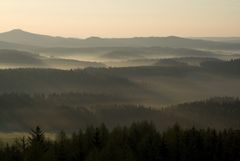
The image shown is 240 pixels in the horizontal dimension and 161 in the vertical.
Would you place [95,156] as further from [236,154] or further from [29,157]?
[236,154]

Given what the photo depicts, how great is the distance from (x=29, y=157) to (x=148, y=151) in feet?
101

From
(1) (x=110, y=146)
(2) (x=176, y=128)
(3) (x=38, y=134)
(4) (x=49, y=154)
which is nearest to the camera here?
(3) (x=38, y=134)

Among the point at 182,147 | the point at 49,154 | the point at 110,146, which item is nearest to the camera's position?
the point at 49,154

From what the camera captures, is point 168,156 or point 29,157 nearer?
point 29,157

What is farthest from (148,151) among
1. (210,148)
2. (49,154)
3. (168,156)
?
(49,154)

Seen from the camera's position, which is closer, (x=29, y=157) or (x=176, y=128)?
(x=29, y=157)

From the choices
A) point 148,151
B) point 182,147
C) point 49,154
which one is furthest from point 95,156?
point 182,147

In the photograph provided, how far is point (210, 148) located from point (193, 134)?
9.81 m

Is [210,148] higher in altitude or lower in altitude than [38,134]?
lower

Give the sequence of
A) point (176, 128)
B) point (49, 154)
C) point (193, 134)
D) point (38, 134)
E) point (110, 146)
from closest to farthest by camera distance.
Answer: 1. point (38, 134)
2. point (49, 154)
3. point (110, 146)
4. point (193, 134)
5. point (176, 128)

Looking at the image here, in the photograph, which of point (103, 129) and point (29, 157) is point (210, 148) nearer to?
point (103, 129)

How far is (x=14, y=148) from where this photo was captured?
12150 centimetres

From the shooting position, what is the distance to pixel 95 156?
103m

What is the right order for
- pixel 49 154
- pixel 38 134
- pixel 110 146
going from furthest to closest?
pixel 110 146 → pixel 49 154 → pixel 38 134
